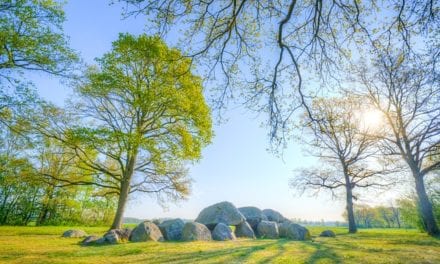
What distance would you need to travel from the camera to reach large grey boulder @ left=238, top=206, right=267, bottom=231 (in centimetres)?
2255

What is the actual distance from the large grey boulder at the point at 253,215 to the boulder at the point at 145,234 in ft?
34.0

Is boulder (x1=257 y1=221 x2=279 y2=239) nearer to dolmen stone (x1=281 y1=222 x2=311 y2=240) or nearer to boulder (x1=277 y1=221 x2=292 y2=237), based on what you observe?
boulder (x1=277 y1=221 x2=292 y2=237)

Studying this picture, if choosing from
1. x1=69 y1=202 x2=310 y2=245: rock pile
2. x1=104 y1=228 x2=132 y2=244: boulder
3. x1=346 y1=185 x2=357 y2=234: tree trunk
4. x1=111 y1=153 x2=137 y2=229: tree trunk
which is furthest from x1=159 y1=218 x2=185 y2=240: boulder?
x1=346 y1=185 x2=357 y2=234: tree trunk

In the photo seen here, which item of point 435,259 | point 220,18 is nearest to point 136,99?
point 220,18

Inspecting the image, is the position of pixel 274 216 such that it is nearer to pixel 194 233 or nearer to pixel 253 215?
pixel 253 215

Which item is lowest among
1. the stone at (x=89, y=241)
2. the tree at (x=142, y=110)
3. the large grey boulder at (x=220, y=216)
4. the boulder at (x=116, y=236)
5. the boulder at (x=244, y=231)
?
the stone at (x=89, y=241)

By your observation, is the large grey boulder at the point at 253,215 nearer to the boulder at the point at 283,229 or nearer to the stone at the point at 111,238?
the boulder at the point at 283,229

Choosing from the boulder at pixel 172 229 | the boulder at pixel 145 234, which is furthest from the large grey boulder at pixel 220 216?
the boulder at pixel 145 234

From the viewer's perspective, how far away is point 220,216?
19.4 meters

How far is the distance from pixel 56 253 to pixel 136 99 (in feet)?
34.5

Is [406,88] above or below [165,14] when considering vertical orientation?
above

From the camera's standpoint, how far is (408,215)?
113ft

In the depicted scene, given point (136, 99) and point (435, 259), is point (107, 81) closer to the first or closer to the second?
point (136, 99)

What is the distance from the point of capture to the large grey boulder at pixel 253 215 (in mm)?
22547
